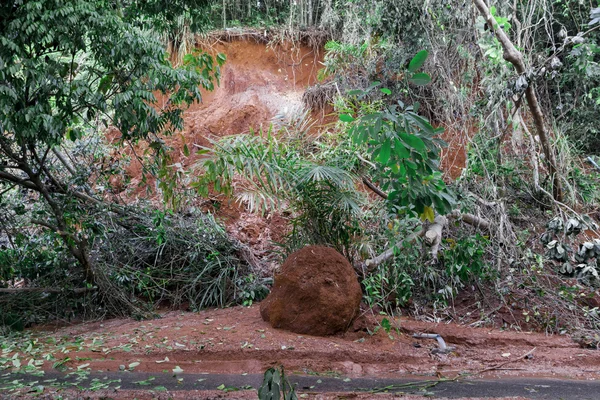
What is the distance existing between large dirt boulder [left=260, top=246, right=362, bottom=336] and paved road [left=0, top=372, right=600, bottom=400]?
1.01m

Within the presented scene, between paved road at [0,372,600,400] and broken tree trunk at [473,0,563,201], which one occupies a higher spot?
broken tree trunk at [473,0,563,201]

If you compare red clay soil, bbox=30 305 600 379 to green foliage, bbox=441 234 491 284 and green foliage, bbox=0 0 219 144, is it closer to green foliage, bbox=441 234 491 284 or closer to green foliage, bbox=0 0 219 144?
green foliage, bbox=441 234 491 284

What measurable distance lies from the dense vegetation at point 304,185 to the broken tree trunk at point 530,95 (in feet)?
0.09

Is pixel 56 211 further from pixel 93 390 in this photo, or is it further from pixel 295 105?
pixel 295 105

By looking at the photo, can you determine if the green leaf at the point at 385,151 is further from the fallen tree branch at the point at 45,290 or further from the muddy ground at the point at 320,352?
the fallen tree branch at the point at 45,290

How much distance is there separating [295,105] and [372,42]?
223 centimetres

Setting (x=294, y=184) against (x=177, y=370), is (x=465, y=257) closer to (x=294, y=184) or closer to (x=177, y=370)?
(x=294, y=184)

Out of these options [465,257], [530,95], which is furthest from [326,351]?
[530,95]

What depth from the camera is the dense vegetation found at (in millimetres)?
5734

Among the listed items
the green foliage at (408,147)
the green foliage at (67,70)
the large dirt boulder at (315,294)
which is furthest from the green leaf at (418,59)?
the large dirt boulder at (315,294)

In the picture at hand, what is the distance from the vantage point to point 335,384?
519 cm

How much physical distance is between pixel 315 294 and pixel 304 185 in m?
1.36

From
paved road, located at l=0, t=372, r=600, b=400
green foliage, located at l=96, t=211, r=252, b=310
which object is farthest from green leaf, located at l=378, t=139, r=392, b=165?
green foliage, located at l=96, t=211, r=252, b=310

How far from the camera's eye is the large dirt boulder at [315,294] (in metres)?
6.36
